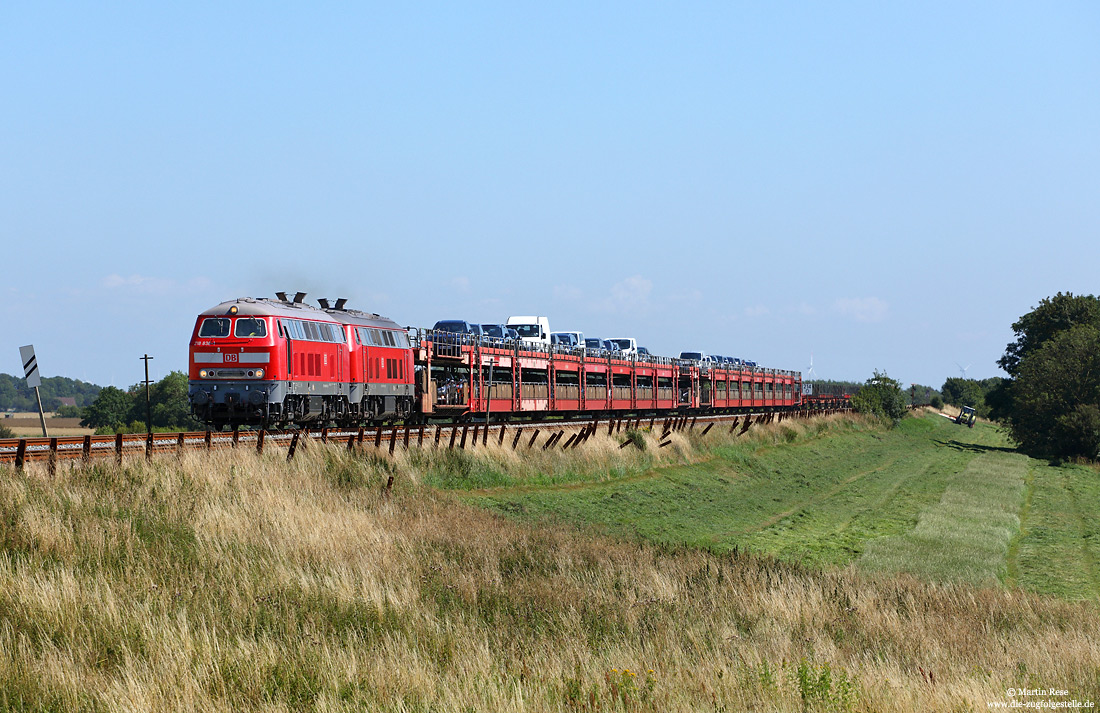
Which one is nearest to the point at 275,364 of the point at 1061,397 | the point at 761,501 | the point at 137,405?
the point at 761,501

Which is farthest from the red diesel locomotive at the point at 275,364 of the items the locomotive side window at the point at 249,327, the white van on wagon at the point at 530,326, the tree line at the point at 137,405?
Result: the tree line at the point at 137,405

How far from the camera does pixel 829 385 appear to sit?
116938 millimetres

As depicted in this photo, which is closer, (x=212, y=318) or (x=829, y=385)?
(x=212, y=318)

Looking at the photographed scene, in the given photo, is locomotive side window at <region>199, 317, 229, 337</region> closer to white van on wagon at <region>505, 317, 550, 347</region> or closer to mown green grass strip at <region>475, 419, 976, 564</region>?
mown green grass strip at <region>475, 419, 976, 564</region>

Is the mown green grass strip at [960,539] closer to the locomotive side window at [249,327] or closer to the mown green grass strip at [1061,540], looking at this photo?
the mown green grass strip at [1061,540]

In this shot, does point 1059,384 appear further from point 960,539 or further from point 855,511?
point 960,539

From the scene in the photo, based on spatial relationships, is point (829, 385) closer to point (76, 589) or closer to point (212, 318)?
point (212, 318)

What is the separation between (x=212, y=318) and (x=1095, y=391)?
57748 mm

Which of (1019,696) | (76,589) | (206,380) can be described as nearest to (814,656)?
(1019,696)

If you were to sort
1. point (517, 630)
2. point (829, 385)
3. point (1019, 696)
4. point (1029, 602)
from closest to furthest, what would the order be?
point (1019, 696) < point (517, 630) < point (1029, 602) < point (829, 385)

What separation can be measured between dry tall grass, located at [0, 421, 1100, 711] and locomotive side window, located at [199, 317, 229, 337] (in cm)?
870

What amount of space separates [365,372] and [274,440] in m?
9.99

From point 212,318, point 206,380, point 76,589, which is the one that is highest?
point 212,318

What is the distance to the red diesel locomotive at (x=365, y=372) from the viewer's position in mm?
28422
